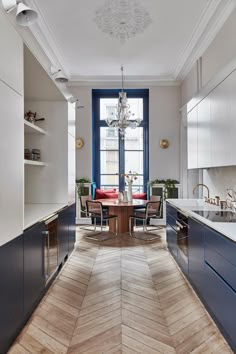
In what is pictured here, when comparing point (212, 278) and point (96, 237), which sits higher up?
point (212, 278)

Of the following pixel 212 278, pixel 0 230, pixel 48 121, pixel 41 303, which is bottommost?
pixel 41 303

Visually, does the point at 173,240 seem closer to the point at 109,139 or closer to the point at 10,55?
the point at 10,55

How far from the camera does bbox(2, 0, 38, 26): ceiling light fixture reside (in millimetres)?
1913

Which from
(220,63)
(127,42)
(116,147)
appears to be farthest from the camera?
(116,147)

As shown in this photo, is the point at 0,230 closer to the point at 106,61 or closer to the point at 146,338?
the point at 146,338

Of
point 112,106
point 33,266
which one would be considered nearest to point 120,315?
point 33,266

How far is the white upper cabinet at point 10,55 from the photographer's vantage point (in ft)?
6.35

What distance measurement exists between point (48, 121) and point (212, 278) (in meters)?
3.04

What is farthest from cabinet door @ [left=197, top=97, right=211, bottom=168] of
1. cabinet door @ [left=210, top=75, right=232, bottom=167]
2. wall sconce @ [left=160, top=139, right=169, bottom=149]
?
wall sconce @ [left=160, top=139, right=169, bottom=149]

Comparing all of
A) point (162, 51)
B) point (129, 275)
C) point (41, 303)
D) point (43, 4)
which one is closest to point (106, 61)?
point (162, 51)

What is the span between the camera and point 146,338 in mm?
2211

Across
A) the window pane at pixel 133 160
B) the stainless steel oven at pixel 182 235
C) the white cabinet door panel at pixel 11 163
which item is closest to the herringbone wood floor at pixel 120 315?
the stainless steel oven at pixel 182 235

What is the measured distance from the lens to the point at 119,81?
711 centimetres

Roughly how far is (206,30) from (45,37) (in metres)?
2.61
